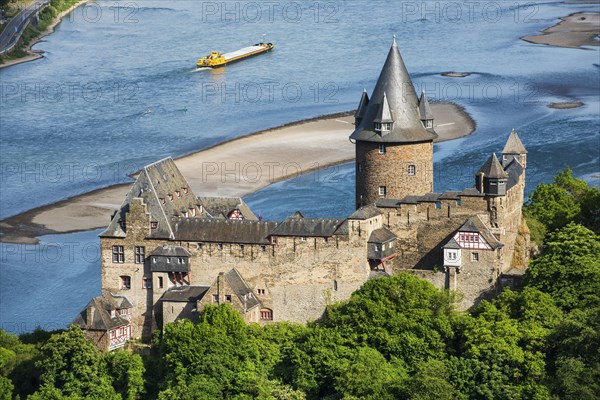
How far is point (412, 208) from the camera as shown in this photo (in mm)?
70125

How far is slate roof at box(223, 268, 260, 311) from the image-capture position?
6894 cm

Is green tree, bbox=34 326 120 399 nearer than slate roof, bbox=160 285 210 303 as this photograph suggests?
Yes

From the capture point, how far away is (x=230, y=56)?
153m

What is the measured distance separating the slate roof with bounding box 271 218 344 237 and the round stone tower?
4.22 m

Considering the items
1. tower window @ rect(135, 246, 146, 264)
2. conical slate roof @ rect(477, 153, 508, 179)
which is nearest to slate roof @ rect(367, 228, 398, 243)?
conical slate roof @ rect(477, 153, 508, 179)

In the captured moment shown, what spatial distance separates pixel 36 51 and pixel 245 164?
56847 millimetres

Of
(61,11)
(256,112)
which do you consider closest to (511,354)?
(256,112)

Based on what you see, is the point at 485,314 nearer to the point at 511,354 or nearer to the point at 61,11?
the point at 511,354

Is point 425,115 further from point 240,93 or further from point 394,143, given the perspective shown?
point 240,93

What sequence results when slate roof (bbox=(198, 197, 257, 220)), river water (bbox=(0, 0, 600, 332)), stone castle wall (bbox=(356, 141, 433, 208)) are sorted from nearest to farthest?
stone castle wall (bbox=(356, 141, 433, 208)) → slate roof (bbox=(198, 197, 257, 220)) → river water (bbox=(0, 0, 600, 332))

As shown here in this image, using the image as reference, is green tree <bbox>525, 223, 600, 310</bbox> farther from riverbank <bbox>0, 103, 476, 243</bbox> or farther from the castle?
riverbank <bbox>0, 103, 476, 243</bbox>

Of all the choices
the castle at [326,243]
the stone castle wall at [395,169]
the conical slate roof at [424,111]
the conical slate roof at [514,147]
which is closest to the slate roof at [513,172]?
the castle at [326,243]

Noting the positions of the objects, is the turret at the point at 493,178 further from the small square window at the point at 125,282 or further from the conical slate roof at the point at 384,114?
the small square window at the point at 125,282

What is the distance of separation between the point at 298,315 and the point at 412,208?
7.33 metres
